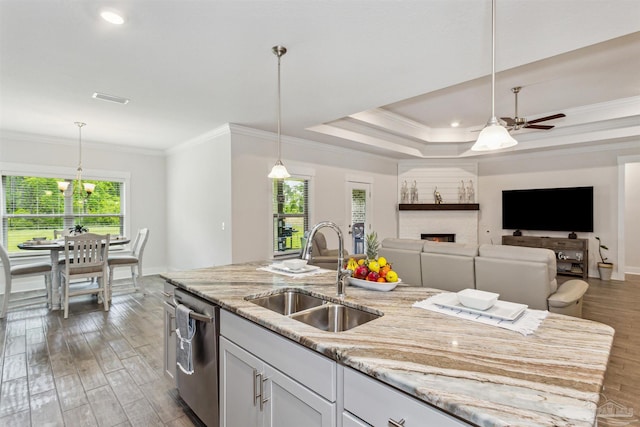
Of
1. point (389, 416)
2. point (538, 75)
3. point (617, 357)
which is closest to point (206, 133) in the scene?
point (538, 75)

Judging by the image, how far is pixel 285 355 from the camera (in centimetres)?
134

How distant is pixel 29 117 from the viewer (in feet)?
14.0

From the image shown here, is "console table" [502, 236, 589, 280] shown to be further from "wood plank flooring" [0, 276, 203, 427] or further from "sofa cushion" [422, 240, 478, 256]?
"wood plank flooring" [0, 276, 203, 427]

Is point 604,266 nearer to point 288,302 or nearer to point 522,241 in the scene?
point 522,241

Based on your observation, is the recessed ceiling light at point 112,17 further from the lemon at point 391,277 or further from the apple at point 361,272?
the lemon at point 391,277

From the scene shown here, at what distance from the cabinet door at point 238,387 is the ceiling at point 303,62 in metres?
2.09

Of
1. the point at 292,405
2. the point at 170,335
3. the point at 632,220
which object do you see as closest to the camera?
the point at 292,405

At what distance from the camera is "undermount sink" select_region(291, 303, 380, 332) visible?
1691 millimetres

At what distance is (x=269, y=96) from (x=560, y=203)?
632 centimetres

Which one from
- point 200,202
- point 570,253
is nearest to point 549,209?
point 570,253

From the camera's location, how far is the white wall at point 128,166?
5145 mm

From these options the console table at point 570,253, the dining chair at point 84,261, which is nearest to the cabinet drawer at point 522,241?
the console table at point 570,253

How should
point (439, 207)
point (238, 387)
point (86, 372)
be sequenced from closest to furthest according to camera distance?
point (238, 387) → point (86, 372) → point (439, 207)

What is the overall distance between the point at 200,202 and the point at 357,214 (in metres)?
3.07
